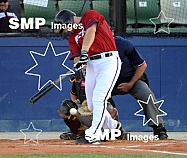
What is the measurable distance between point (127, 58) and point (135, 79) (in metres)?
0.36

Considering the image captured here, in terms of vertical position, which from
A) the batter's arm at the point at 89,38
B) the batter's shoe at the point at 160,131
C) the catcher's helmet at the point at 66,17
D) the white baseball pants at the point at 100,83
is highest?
the catcher's helmet at the point at 66,17

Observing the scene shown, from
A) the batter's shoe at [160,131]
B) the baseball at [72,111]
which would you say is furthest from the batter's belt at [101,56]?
the batter's shoe at [160,131]

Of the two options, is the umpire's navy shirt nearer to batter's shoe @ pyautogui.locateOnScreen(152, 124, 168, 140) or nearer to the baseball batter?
batter's shoe @ pyautogui.locateOnScreen(152, 124, 168, 140)

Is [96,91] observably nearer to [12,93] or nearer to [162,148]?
[162,148]

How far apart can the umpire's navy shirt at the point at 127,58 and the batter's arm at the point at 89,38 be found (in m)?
1.73

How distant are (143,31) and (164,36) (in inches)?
15.2

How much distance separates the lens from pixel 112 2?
1190 centimetres

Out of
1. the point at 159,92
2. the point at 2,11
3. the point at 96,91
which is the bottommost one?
the point at 159,92

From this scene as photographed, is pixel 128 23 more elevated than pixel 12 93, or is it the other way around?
pixel 128 23

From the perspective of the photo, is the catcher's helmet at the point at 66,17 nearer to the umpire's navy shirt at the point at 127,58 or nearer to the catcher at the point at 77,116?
the catcher at the point at 77,116

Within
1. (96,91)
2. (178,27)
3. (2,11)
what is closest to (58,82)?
(2,11)

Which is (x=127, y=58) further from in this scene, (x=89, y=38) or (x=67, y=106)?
(x=89, y=38)

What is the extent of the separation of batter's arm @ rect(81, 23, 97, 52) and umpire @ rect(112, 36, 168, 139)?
5.70ft

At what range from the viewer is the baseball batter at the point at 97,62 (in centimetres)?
757
